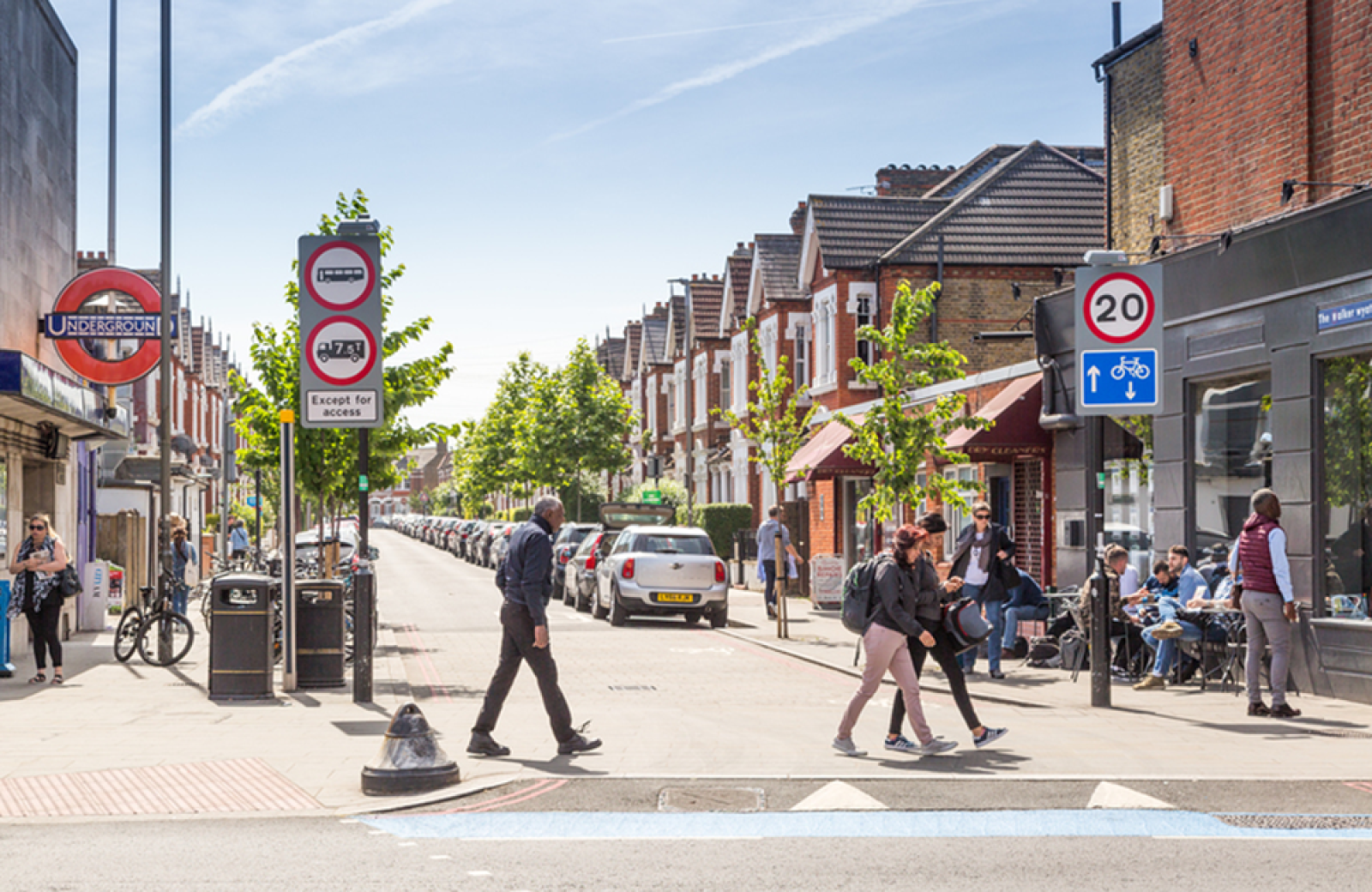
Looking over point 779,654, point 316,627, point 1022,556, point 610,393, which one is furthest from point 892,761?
point 610,393

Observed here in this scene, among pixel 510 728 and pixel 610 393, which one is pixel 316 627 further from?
pixel 610 393

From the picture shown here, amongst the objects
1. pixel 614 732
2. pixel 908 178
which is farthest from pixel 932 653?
pixel 908 178

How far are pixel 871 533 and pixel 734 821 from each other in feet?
39.8

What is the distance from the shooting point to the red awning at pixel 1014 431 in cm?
1966

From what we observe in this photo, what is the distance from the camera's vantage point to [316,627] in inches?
560

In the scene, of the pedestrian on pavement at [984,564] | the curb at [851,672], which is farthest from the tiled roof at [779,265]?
the pedestrian on pavement at [984,564]

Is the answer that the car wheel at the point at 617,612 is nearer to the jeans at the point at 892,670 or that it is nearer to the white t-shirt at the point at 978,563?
the white t-shirt at the point at 978,563

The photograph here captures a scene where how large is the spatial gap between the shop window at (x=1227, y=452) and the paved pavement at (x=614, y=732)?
232 cm

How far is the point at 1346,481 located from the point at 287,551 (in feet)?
31.8

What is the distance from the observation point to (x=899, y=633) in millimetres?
9953

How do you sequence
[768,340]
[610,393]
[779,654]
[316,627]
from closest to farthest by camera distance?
[316,627] → [779,654] → [768,340] → [610,393]

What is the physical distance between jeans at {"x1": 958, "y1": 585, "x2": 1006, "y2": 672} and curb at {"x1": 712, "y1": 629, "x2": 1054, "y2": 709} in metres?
0.55

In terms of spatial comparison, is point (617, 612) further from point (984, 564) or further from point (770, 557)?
point (984, 564)

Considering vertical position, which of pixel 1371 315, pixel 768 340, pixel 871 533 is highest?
pixel 768 340
